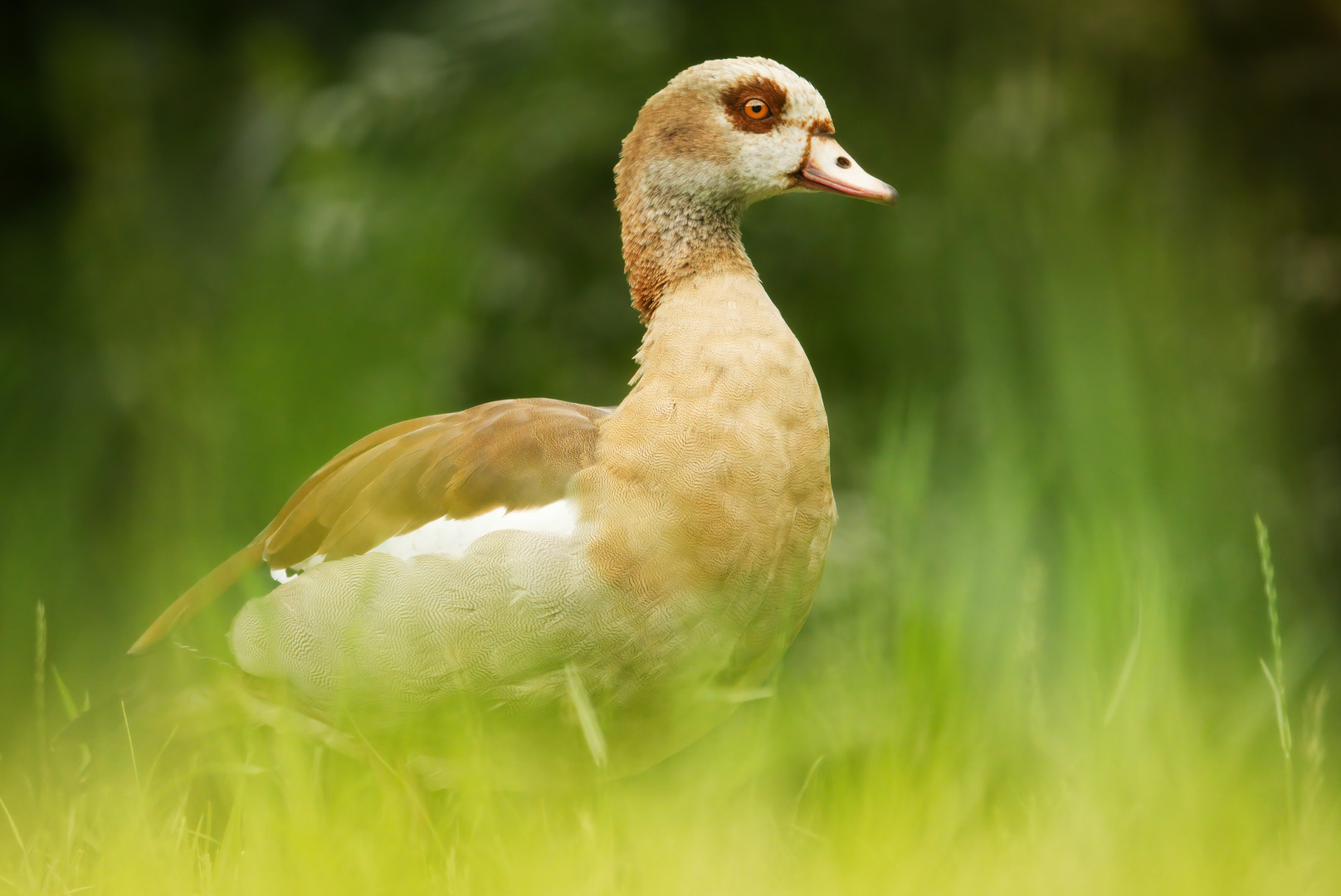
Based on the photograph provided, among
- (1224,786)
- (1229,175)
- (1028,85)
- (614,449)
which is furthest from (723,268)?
(1229,175)

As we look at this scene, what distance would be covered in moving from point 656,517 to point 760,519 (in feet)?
0.63

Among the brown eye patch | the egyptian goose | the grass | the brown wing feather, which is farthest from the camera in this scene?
the brown eye patch

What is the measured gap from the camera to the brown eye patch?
8.23 ft

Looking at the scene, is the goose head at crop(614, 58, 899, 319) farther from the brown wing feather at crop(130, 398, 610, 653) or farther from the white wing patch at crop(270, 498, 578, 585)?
the white wing patch at crop(270, 498, 578, 585)

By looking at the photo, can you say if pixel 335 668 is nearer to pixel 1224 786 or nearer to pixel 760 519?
pixel 760 519

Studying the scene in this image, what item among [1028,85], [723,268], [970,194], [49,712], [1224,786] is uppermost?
[1028,85]

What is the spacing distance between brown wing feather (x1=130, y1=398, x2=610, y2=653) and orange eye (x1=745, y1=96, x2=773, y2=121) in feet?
2.30

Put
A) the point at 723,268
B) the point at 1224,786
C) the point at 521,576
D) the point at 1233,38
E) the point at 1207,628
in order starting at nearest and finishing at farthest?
the point at 1224,786 < the point at 521,576 < the point at 723,268 < the point at 1207,628 < the point at 1233,38

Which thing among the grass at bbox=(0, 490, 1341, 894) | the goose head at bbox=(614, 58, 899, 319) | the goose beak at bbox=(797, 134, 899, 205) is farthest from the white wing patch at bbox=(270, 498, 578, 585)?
the goose beak at bbox=(797, 134, 899, 205)

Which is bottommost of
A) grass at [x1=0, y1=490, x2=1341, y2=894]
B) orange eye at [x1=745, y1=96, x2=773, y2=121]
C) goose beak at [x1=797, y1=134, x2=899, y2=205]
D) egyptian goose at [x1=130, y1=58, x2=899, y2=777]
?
grass at [x1=0, y1=490, x2=1341, y2=894]

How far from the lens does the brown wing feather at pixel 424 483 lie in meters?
2.26

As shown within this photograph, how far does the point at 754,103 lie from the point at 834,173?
223 millimetres

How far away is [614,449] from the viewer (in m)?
2.23

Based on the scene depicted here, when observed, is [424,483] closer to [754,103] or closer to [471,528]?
[471,528]
